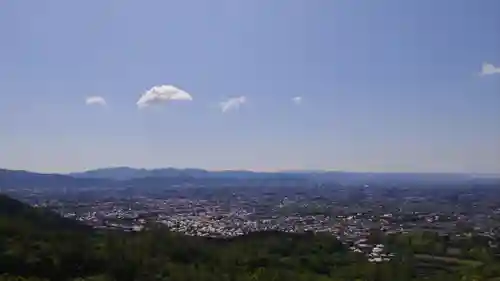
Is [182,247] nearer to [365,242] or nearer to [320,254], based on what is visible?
[320,254]

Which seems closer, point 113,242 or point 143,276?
point 143,276

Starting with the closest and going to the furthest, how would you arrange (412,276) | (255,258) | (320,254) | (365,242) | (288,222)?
(412,276)
(255,258)
(320,254)
(365,242)
(288,222)

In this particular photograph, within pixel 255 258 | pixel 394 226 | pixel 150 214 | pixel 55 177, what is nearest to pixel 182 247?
pixel 255 258

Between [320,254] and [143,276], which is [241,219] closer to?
[320,254]

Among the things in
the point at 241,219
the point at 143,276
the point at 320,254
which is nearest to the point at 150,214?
the point at 241,219

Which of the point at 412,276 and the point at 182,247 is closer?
the point at 412,276

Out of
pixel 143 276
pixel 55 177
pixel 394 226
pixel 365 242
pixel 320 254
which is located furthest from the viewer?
pixel 55 177
